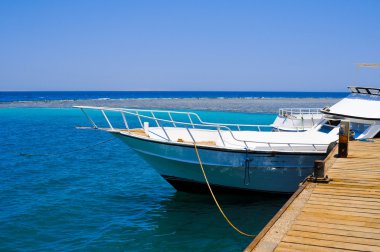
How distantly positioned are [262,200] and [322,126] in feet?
13.0

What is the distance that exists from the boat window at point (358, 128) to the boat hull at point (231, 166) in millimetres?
3175

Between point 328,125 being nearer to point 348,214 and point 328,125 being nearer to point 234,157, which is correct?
point 234,157

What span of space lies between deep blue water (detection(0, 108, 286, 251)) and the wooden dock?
259 cm

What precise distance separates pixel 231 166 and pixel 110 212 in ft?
11.4

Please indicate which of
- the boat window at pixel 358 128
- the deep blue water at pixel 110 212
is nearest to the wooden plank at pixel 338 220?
the deep blue water at pixel 110 212

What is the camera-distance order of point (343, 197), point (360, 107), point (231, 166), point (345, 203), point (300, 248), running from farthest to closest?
1. point (360, 107)
2. point (231, 166)
3. point (343, 197)
4. point (345, 203)
5. point (300, 248)

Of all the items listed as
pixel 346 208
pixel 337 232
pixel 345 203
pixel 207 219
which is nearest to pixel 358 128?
pixel 207 219

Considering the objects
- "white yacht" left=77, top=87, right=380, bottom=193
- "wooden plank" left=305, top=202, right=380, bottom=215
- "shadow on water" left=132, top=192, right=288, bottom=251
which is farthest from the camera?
"white yacht" left=77, top=87, right=380, bottom=193

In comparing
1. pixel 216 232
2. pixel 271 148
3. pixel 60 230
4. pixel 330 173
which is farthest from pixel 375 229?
pixel 60 230

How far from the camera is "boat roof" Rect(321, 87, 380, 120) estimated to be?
13188mm

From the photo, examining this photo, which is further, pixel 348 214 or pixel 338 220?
pixel 348 214

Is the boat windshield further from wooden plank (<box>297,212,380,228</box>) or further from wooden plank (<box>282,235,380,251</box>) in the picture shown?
wooden plank (<box>282,235,380,251</box>)

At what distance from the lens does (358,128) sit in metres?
13.5

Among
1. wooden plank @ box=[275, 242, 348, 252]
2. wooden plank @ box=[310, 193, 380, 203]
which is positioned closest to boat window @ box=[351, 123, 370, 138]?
wooden plank @ box=[310, 193, 380, 203]
